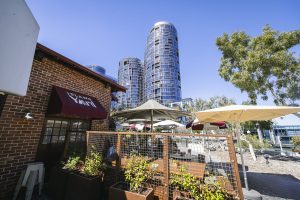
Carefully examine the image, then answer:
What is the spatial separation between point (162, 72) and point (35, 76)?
8066 centimetres

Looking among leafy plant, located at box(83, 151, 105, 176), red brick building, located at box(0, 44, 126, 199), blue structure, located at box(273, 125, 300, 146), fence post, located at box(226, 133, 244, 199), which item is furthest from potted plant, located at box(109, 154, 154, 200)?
blue structure, located at box(273, 125, 300, 146)

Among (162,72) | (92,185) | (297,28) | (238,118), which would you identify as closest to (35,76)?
(92,185)

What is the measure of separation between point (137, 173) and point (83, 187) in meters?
1.36

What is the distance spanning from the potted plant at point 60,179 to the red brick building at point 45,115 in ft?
2.11

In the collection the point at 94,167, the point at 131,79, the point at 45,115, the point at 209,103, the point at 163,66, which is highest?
the point at 163,66

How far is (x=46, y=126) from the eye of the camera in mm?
4621

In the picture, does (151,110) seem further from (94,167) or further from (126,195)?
(126,195)

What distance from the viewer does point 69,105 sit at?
4.43 meters

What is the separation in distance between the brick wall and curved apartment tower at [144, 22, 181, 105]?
75826 mm

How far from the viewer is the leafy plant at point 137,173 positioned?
3.21m

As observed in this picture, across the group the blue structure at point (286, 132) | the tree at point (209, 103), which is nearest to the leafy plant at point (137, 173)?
the tree at point (209, 103)

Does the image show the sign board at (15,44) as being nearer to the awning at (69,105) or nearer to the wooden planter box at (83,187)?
the wooden planter box at (83,187)

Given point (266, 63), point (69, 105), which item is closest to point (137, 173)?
point (69, 105)

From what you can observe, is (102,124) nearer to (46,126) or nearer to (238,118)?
(46,126)
